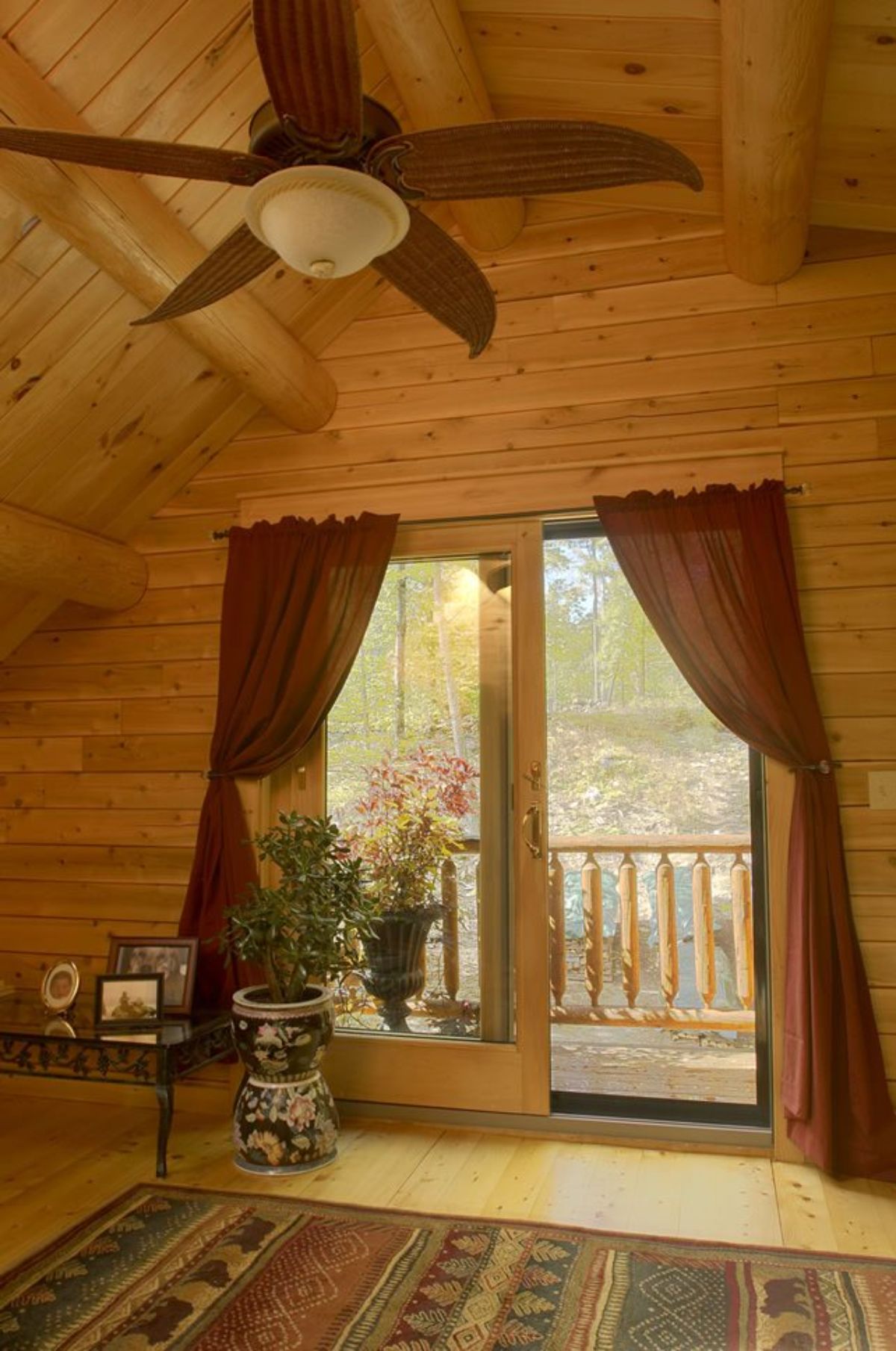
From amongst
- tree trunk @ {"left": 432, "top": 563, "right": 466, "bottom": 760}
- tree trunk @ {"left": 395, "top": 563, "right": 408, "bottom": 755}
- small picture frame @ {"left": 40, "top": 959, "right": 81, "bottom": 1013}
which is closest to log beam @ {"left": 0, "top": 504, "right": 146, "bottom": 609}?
tree trunk @ {"left": 395, "top": 563, "right": 408, "bottom": 755}

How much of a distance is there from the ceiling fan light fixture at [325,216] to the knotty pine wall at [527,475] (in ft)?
6.82

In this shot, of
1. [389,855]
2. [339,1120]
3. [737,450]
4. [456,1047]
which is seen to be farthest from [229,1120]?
[737,450]

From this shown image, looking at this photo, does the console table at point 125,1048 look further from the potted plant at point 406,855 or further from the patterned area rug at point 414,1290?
the potted plant at point 406,855

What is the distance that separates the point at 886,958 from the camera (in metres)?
3.22

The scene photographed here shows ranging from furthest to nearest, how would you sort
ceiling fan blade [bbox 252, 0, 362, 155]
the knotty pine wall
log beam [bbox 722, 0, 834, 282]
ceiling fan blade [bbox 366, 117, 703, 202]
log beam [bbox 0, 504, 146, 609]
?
log beam [bbox 0, 504, 146, 609] < the knotty pine wall < log beam [bbox 722, 0, 834, 282] < ceiling fan blade [bbox 366, 117, 703, 202] < ceiling fan blade [bbox 252, 0, 362, 155]

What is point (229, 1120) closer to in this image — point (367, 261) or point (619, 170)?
point (367, 261)

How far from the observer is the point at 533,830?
3.60m

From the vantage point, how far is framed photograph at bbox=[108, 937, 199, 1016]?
362 cm

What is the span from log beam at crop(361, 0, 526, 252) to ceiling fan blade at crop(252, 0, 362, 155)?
1.06 metres

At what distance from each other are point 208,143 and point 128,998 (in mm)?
2752

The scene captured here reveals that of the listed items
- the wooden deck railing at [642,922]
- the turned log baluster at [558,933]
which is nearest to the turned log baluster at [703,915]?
the wooden deck railing at [642,922]

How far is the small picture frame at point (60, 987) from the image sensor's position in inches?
143

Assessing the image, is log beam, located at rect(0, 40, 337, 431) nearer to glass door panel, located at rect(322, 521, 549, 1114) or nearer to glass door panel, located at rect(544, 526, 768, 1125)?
glass door panel, located at rect(322, 521, 549, 1114)

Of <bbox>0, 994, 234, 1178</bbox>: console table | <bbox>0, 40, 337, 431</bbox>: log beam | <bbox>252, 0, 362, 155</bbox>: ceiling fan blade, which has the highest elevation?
<bbox>0, 40, 337, 431</bbox>: log beam
